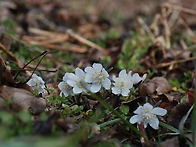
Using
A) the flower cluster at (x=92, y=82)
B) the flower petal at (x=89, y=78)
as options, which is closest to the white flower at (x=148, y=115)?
the flower cluster at (x=92, y=82)

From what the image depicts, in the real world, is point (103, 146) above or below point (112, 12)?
below

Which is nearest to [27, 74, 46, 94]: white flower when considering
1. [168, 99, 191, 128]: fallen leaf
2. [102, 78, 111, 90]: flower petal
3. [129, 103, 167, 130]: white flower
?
[102, 78, 111, 90]: flower petal

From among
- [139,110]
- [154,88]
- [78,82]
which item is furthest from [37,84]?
[154,88]

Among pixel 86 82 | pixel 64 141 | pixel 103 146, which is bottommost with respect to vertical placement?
pixel 103 146

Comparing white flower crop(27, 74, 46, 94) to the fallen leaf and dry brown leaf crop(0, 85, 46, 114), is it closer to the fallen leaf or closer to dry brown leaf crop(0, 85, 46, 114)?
dry brown leaf crop(0, 85, 46, 114)

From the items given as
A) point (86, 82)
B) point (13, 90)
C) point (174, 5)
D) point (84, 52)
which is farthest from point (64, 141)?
point (174, 5)

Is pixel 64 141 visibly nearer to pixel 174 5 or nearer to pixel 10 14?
pixel 174 5

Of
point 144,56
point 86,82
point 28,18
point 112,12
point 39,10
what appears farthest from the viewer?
point 112,12
